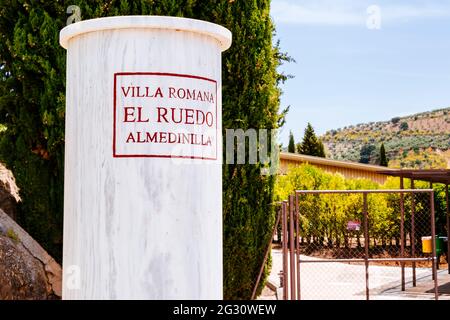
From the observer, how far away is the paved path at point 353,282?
1292cm

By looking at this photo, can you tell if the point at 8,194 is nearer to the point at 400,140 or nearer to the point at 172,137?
the point at 172,137

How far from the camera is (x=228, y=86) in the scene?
8.48m

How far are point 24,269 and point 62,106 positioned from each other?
2.03 metres

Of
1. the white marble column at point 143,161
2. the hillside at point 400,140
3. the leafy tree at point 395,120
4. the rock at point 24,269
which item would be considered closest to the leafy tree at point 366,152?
the hillside at point 400,140

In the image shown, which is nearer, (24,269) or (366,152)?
(24,269)

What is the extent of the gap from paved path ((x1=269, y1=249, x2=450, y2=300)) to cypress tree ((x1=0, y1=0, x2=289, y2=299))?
164 inches

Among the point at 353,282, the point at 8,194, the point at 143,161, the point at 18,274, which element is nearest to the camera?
the point at 143,161

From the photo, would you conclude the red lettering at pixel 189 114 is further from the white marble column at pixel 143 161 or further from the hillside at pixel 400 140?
the hillside at pixel 400 140

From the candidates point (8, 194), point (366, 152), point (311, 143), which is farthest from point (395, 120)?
point (8, 194)

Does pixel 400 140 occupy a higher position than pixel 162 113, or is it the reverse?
pixel 400 140

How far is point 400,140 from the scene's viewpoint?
73.2 metres

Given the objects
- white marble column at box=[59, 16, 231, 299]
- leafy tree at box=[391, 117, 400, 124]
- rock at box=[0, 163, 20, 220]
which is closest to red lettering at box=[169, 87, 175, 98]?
white marble column at box=[59, 16, 231, 299]
